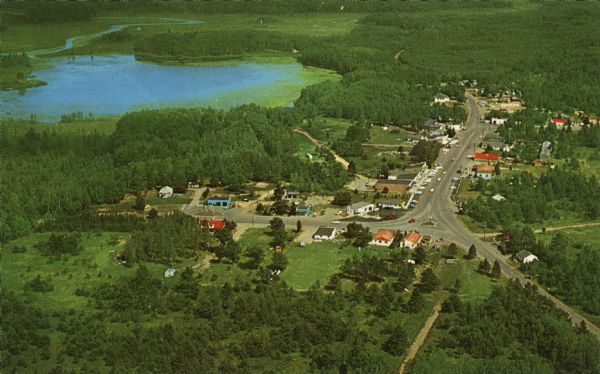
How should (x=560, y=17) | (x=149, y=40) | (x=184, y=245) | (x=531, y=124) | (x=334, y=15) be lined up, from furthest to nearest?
(x=334, y=15) → (x=560, y=17) → (x=149, y=40) → (x=531, y=124) → (x=184, y=245)

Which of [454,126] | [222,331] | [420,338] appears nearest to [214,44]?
[454,126]

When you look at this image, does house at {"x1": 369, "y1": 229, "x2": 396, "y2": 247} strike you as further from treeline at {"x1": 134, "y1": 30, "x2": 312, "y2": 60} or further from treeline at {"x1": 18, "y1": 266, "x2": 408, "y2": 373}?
treeline at {"x1": 134, "y1": 30, "x2": 312, "y2": 60}

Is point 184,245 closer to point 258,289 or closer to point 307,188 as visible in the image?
point 258,289

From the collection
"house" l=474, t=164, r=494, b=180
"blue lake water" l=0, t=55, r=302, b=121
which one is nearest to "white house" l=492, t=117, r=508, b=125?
"house" l=474, t=164, r=494, b=180

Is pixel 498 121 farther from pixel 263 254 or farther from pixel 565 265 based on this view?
pixel 263 254

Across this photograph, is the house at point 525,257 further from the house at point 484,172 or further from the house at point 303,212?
the house at point 484,172

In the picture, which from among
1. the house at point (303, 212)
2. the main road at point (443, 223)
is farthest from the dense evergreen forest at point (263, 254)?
the house at point (303, 212)

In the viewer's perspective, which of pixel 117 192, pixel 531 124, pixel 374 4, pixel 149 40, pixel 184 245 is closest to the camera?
pixel 184 245

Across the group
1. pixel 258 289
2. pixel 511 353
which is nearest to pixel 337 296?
pixel 258 289
